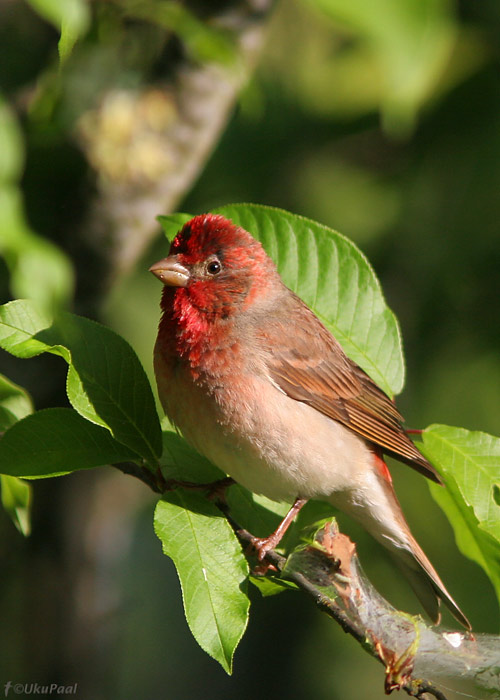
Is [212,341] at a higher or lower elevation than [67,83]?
lower

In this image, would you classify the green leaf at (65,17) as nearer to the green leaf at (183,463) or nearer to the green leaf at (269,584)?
the green leaf at (269,584)

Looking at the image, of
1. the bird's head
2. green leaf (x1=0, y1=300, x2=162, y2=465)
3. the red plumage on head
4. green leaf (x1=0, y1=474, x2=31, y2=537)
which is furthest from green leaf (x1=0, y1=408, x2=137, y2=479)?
the bird's head

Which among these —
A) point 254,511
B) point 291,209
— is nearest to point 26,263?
point 254,511

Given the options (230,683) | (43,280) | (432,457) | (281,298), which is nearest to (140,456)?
(43,280)

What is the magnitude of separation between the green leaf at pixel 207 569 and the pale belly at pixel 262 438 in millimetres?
545

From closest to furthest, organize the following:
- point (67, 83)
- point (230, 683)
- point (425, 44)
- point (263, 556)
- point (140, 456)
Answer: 1. point (425, 44)
2. point (140, 456)
3. point (263, 556)
4. point (67, 83)
5. point (230, 683)

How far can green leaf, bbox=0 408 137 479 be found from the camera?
259cm

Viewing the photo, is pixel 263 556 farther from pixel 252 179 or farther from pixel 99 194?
pixel 252 179

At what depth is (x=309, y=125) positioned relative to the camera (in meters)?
6.81

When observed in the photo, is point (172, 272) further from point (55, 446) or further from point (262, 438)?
point (55, 446)

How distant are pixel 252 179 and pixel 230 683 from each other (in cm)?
481

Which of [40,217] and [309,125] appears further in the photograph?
[309,125]

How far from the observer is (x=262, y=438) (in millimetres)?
3395

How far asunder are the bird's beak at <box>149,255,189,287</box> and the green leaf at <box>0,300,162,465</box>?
2.65 ft
